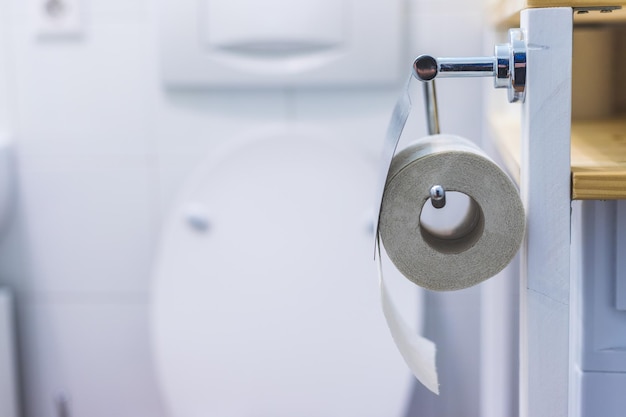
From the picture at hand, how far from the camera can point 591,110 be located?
1.11 m

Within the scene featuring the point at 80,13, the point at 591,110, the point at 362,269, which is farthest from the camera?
the point at 80,13

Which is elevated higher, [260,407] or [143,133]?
[143,133]

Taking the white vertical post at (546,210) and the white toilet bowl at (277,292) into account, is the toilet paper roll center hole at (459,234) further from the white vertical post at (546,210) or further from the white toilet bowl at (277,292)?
the white toilet bowl at (277,292)

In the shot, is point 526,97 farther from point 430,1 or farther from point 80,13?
point 80,13

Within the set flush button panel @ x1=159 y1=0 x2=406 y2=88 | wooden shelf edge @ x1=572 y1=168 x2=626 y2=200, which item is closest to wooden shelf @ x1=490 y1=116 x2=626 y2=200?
wooden shelf edge @ x1=572 y1=168 x2=626 y2=200

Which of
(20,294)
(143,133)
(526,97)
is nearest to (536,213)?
(526,97)

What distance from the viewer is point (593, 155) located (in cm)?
65

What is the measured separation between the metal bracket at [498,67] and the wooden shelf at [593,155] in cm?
7

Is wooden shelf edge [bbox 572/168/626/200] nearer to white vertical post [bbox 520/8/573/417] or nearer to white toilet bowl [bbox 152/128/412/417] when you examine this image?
white vertical post [bbox 520/8/573/417]

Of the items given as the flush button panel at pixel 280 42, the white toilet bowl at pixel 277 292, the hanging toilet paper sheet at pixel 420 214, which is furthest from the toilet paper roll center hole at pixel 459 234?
the flush button panel at pixel 280 42

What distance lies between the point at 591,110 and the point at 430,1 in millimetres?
325

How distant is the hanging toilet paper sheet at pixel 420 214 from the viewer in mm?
562

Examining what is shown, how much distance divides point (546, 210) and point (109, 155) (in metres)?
0.98

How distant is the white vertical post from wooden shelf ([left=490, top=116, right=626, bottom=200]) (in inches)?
0.6
